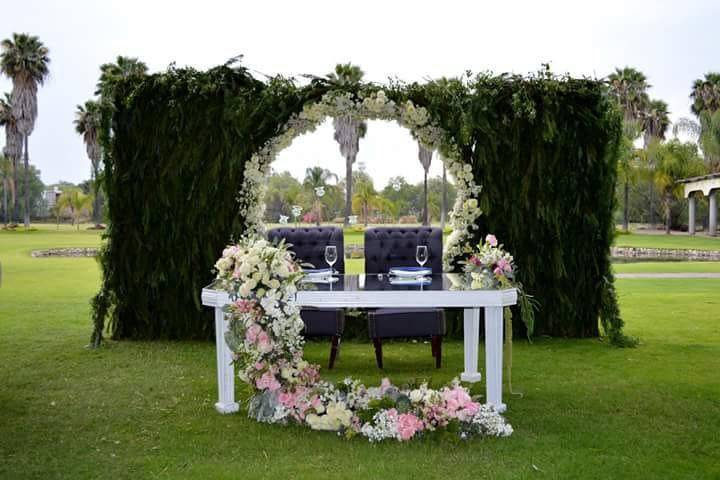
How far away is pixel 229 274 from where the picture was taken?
4246 mm

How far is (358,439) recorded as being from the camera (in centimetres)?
387

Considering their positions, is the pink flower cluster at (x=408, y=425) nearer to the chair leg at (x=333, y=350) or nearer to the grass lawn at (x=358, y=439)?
the grass lawn at (x=358, y=439)

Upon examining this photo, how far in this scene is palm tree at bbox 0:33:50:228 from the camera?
107 ft

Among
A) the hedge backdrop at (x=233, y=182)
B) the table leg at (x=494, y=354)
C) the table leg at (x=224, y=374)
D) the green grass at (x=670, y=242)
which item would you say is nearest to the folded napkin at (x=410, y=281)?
the table leg at (x=494, y=354)

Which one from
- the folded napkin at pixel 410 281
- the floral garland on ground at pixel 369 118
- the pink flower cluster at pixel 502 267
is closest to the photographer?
the pink flower cluster at pixel 502 267

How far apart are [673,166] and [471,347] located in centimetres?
3045

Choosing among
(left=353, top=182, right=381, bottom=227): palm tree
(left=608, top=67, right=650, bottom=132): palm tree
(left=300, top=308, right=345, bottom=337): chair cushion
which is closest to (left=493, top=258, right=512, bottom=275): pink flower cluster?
(left=300, top=308, right=345, bottom=337): chair cushion

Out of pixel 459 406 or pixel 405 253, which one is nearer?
pixel 459 406

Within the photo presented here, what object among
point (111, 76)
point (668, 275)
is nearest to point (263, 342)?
point (111, 76)

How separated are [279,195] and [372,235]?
31347 mm

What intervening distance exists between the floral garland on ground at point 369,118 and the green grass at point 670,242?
19.1 m

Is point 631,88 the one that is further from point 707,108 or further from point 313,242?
point 313,242

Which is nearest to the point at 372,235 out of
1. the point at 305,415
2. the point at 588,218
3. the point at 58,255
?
the point at 588,218

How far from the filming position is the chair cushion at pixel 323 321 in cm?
→ 577
